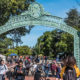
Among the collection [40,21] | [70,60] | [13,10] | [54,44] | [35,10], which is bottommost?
[70,60]

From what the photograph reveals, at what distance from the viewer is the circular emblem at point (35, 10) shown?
645 inches

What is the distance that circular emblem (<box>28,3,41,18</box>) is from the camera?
16.4m

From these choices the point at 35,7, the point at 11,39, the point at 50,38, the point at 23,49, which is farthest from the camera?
the point at 23,49

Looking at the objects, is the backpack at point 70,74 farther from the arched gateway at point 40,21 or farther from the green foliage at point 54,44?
the green foliage at point 54,44

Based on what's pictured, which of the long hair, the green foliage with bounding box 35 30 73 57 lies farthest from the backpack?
the green foliage with bounding box 35 30 73 57

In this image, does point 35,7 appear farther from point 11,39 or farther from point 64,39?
point 64,39

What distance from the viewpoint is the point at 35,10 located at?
53.9 ft

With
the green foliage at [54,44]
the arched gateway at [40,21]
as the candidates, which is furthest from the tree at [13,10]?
the green foliage at [54,44]

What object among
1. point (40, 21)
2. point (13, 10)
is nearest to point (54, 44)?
point (13, 10)

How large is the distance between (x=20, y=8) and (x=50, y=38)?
4738cm

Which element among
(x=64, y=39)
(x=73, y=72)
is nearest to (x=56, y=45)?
(x=64, y=39)

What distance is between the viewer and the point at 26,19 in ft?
54.0

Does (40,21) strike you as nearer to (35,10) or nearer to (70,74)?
(35,10)

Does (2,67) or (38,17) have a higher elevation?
(38,17)
